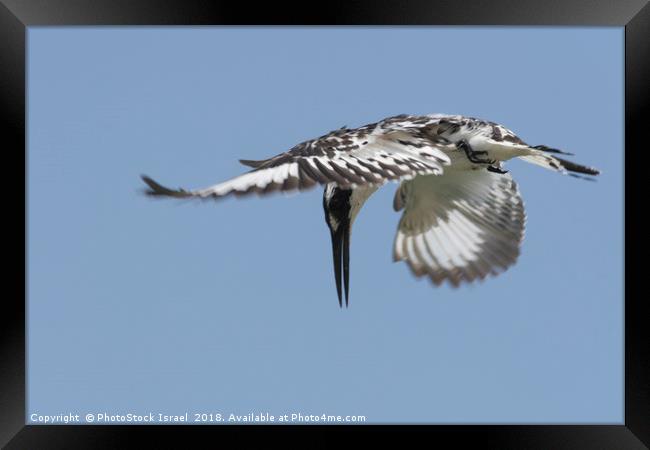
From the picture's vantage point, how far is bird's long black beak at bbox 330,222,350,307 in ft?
20.1

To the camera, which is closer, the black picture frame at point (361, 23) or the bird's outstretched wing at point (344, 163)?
the bird's outstretched wing at point (344, 163)

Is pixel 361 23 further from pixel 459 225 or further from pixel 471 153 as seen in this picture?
pixel 459 225

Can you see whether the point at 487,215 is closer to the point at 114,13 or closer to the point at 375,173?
the point at 375,173

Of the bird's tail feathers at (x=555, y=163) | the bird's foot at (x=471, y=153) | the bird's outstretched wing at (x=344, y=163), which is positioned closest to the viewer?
the bird's outstretched wing at (x=344, y=163)

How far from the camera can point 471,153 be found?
6.08m

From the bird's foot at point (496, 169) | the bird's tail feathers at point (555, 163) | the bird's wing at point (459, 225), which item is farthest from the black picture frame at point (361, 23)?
the bird's wing at point (459, 225)

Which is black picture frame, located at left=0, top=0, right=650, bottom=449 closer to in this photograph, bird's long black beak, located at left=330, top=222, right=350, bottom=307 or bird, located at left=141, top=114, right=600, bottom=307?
bird, located at left=141, top=114, right=600, bottom=307

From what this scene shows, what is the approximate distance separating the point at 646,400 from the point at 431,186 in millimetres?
2244

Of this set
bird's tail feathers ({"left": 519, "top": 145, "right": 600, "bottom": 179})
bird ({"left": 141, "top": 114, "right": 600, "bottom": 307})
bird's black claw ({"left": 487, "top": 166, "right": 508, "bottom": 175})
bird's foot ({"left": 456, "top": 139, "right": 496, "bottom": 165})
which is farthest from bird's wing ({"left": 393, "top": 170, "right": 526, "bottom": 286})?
bird's tail feathers ({"left": 519, "top": 145, "right": 600, "bottom": 179})

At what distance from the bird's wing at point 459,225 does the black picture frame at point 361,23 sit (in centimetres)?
143

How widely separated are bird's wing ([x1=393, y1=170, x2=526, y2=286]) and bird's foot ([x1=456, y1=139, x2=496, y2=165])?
1.61 ft

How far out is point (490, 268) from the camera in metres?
6.84

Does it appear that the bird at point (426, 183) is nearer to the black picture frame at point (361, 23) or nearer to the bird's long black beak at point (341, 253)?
the bird's long black beak at point (341, 253)

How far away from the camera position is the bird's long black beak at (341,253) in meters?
6.13
